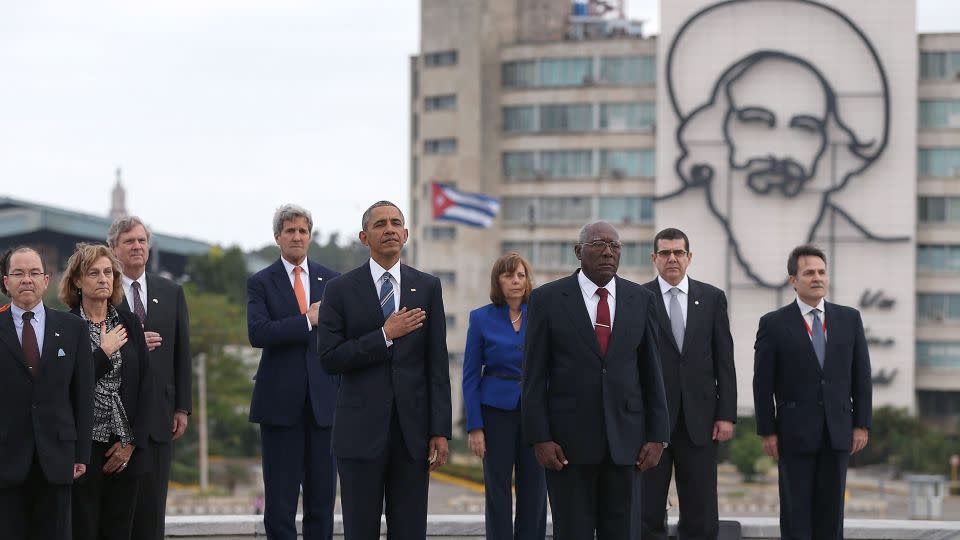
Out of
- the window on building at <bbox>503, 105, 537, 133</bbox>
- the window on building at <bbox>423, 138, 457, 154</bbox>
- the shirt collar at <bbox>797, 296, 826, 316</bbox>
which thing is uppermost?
the window on building at <bbox>503, 105, 537, 133</bbox>

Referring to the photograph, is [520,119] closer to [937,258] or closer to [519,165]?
[519,165]

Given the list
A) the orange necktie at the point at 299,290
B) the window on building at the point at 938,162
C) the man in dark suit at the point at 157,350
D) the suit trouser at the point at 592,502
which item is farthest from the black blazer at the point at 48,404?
the window on building at the point at 938,162

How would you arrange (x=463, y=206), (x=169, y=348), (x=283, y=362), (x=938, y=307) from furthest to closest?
(x=463, y=206)
(x=938, y=307)
(x=283, y=362)
(x=169, y=348)

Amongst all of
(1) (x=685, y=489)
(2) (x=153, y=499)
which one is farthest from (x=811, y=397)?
(2) (x=153, y=499)

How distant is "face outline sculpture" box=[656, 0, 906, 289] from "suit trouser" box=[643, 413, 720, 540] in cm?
5532

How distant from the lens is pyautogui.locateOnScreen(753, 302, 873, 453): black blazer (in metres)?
9.26

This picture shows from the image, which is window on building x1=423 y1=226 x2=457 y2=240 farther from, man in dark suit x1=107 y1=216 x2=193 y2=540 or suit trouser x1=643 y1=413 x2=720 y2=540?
man in dark suit x1=107 y1=216 x2=193 y2=540

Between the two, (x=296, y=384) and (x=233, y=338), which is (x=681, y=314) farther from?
(x=233, y=338)

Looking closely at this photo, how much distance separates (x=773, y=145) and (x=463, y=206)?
1472cm

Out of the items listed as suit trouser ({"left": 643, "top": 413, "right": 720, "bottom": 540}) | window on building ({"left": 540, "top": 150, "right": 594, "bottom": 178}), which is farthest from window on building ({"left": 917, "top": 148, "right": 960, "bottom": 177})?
suit trouser ({"left": 643, "top": 413, "right": 720, "bottom": 540})

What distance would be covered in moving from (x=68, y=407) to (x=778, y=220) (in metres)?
58.8

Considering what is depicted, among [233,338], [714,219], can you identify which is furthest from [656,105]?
[233,338]

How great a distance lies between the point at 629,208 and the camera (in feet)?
217

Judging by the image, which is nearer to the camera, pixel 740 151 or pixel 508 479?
pixel 508 479
